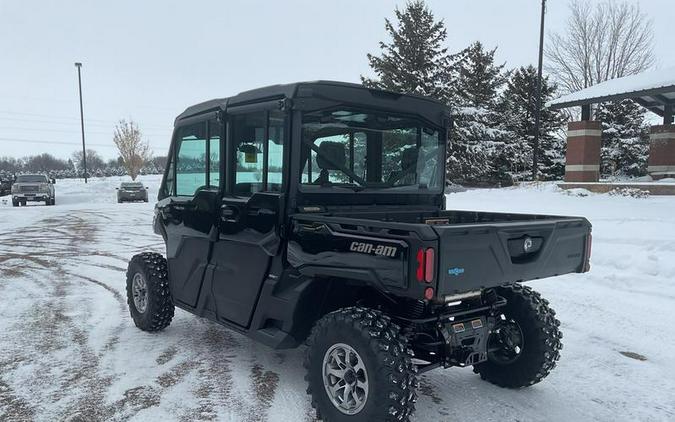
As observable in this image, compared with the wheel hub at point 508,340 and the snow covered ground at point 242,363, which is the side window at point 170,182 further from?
the wheel hub at point 508,340

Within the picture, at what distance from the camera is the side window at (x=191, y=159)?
15.2 ft

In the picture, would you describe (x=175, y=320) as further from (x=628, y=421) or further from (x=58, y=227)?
(x=58, y=227)

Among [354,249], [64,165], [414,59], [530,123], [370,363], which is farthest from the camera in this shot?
[64,165]

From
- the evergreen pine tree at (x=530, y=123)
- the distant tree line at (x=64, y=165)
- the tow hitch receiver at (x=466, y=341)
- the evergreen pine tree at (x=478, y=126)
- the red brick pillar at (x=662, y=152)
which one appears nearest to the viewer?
the tow hitch receiver at (x=466, y=341)

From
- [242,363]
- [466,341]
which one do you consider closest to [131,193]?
[242,363]

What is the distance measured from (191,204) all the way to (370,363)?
2.47m

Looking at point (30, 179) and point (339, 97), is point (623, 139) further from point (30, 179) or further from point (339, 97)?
point (30, 179)

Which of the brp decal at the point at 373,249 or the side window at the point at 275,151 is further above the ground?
the side window at the point at 275,151

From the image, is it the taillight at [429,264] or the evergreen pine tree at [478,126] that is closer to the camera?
the taillight at [429,264]

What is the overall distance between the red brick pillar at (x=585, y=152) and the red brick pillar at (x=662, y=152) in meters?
2.16

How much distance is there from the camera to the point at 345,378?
3268mm

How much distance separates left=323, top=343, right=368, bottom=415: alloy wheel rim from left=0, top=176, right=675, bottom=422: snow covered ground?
1.21 feet

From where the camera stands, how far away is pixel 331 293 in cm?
373

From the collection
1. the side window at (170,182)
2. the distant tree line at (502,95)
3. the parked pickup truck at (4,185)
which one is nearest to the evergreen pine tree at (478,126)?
the distant tree line at (502,95)
